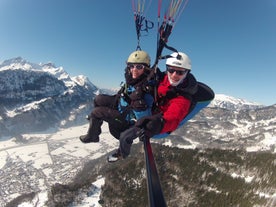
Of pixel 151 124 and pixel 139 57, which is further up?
pixel 139 57

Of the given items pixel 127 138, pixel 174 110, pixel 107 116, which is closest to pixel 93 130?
pixel 107 116

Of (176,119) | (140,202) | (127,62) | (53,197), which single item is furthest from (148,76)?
(53,197)

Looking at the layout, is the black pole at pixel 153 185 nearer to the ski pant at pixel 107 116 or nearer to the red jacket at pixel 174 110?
the red jacket at pixel 174 110

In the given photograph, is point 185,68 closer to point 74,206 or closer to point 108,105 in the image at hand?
point 108,105

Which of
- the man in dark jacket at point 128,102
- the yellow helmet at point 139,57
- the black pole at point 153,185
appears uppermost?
the yellow helmet at point 139,57

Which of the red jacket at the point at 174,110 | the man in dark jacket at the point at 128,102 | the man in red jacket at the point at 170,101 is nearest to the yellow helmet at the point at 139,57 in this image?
the man in dark jacket at the point at 128,102

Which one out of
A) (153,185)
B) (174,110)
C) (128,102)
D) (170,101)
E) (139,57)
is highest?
(139,57)

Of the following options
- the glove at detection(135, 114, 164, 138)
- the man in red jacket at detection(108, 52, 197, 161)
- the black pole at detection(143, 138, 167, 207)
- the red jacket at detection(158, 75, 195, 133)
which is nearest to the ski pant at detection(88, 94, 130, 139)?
the man in red jacket at detection(108, 52, 197, 161)

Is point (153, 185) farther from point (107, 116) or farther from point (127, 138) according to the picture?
point (107, 116)
